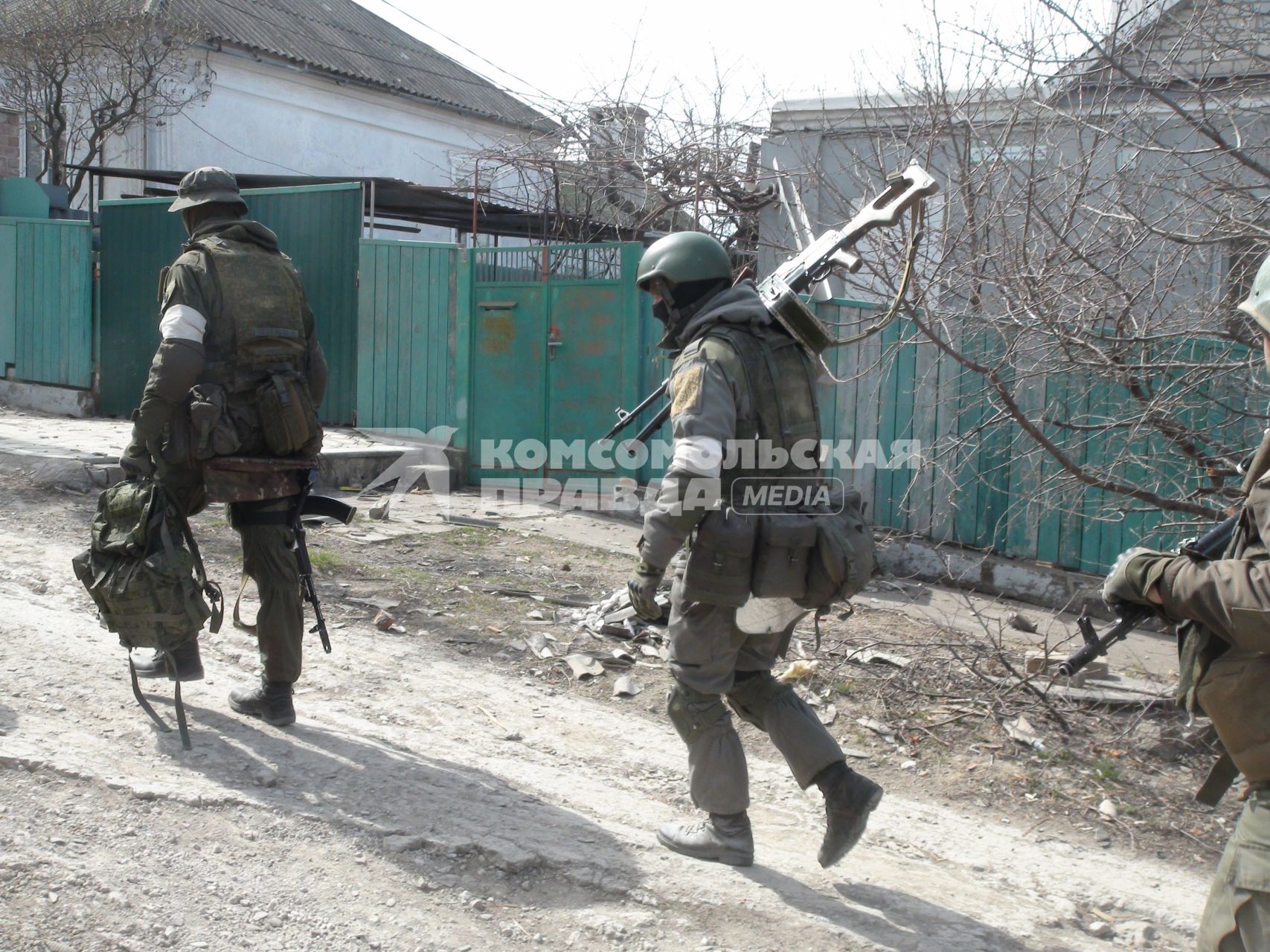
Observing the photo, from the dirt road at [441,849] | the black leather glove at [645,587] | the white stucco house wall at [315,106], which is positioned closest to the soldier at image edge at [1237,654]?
the dirt road at [441,849]

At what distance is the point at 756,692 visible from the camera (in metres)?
3.36

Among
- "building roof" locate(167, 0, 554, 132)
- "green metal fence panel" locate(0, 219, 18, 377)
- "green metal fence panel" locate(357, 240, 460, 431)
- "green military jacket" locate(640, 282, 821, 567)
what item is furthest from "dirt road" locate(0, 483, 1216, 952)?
"building roof" locate(167, 0, 554, 132)

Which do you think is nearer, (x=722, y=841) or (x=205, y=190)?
(x=722, y=841)

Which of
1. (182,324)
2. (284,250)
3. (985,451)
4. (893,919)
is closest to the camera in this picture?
(893,919)

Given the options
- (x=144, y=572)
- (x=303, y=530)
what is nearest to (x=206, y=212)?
(x=303, y=530)

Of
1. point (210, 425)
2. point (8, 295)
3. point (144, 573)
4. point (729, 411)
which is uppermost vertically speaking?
point (8, 295)

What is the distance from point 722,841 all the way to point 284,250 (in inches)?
355

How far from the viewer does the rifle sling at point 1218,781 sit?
93.9 inches

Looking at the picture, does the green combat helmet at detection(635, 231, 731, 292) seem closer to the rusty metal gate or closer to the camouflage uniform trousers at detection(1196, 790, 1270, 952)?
the camouflage uniform trousers at detection(1196, 790, 1270, 952)

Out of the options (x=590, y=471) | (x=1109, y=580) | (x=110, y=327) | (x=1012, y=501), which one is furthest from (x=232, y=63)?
(x=1109, y=580)

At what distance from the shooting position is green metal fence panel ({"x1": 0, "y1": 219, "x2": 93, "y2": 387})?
39.0 ft

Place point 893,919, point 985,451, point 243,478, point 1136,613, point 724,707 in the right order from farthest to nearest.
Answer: point 985,451
point 243,478
point 724,707
point 893,919
point 1136,613

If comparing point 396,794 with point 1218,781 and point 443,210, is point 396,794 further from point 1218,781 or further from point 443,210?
point 443,210

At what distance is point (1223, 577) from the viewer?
2.12 m
